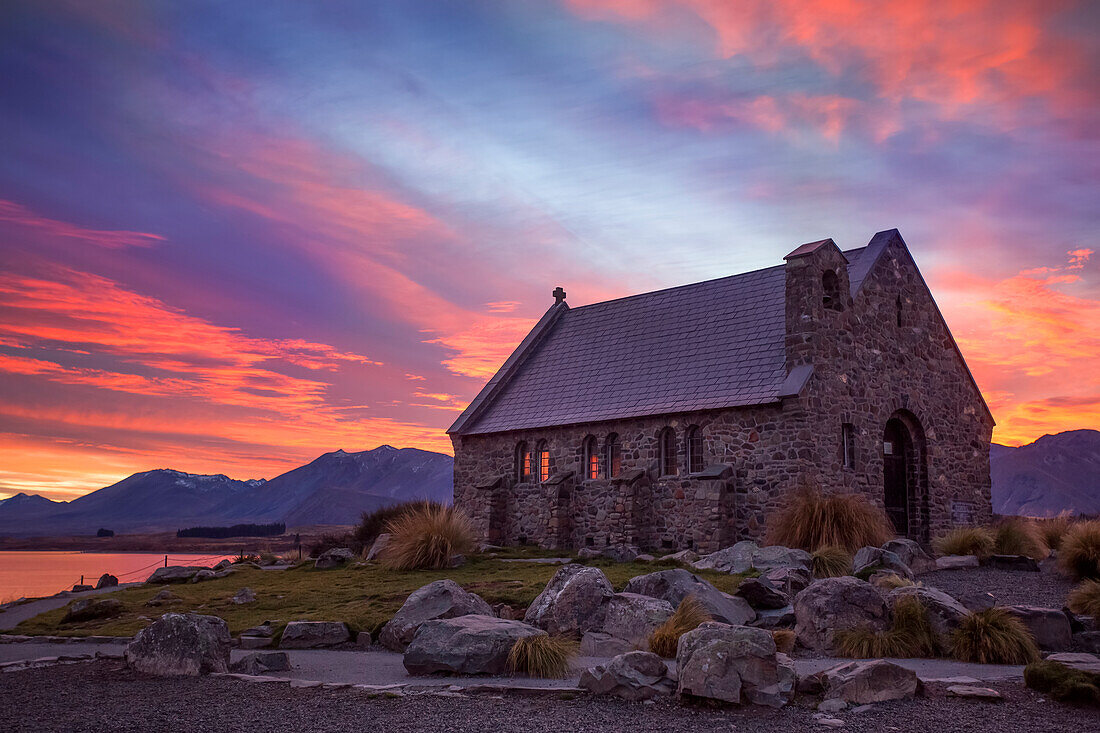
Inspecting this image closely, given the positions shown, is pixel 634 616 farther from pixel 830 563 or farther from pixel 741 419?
pixel 741 419

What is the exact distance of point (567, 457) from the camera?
30.9 meters

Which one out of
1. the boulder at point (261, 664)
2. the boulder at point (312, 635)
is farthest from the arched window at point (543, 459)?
the boulder at point (261, 664)

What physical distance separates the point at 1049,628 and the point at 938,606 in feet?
4.79

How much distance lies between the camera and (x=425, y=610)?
14.1 meters

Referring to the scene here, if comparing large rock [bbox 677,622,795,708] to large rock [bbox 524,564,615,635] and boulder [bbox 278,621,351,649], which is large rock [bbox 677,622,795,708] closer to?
large rock [bbox 524,564,615,635]

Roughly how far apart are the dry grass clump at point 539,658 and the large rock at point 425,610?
2.70 m

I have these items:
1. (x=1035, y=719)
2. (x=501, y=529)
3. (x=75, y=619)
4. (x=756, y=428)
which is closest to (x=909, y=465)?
(x=756, y=428)

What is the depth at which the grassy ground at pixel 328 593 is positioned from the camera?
1648 cm

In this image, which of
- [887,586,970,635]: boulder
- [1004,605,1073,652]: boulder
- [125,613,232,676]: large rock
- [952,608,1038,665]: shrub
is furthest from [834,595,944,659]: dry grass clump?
[125,613,232,676]: large rock

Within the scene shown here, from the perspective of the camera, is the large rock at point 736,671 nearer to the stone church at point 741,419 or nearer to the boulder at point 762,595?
the boulder at point 762,595

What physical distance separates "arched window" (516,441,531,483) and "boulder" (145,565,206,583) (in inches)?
469

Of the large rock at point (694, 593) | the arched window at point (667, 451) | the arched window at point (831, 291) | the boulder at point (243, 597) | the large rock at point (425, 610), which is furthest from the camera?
the arched window at point (667, 451)

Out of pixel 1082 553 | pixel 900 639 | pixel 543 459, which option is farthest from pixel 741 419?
pixel 900 639

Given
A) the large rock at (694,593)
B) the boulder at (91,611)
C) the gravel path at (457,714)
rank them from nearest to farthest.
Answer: the gravel path at (457,714) < the large rock at (694,593) < the boulder at (91,611)
